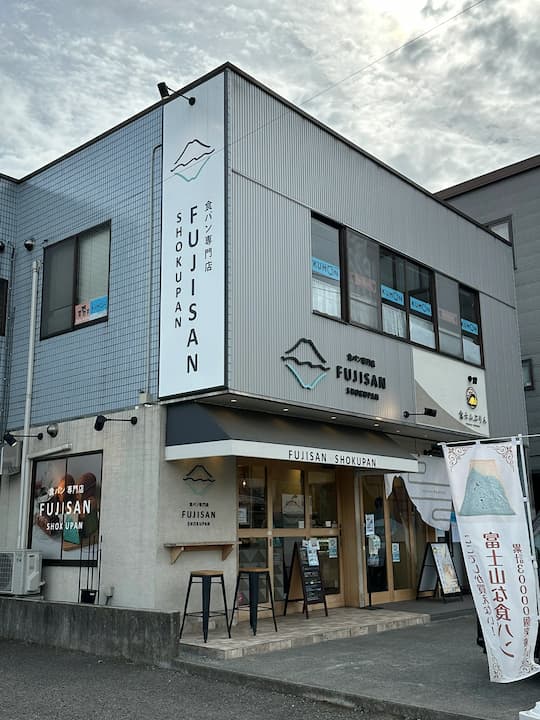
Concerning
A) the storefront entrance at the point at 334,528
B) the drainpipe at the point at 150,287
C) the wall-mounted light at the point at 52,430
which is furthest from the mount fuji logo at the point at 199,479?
the wall-mounted light at the point at 52,430

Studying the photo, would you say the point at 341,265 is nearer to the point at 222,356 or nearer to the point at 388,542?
the point at 222,356

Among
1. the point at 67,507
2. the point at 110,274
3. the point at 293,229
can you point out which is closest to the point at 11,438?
the point at 67,507

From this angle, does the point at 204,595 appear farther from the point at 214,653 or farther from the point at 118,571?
the point at 118,571

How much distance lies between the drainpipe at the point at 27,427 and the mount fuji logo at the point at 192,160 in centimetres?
342

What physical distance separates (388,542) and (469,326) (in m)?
4.72

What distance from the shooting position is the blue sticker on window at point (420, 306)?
13555 millimetres

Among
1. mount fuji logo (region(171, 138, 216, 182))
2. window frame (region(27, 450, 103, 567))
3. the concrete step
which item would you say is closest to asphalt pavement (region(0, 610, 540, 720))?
the concrete step

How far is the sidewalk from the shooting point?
6.31 metres

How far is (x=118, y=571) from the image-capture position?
988 centimetres

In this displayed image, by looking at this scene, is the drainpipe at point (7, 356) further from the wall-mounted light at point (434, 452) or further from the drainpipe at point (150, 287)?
the wall-mounted light at point (434, 452)

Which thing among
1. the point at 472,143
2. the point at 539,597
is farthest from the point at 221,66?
the point at 539,597

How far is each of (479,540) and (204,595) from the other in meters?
3.47

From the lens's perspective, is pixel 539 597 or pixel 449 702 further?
pixel 539 597

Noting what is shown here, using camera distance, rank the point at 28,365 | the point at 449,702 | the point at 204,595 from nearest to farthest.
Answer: the point at 449,702 → the point at 204,595 → the point at 28,365
